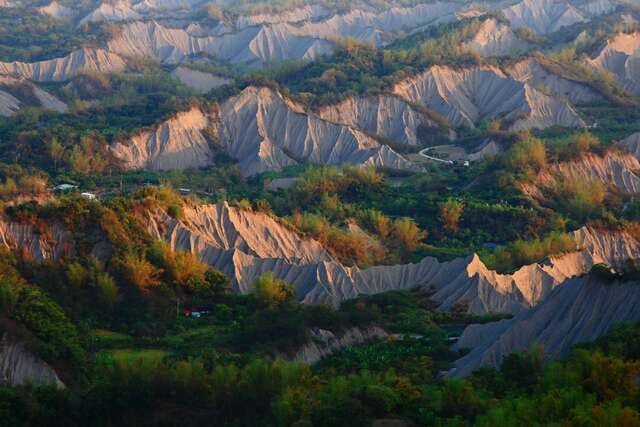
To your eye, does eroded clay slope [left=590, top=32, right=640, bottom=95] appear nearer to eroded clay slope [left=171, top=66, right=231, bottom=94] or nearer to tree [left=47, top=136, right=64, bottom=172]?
eroded clay slope [left=171, top=66, right=231, bottom=94]

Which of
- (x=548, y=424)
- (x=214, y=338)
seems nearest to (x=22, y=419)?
(x=214, y=338)

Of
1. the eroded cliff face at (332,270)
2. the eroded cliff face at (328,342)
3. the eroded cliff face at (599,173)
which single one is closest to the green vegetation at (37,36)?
the eroded cliff face at (599,173)

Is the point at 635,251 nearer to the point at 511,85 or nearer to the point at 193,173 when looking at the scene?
the point at 193,173

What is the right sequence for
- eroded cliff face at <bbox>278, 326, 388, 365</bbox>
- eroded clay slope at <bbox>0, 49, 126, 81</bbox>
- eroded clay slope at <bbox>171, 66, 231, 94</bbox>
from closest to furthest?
1. eroded cliff face at <bbox>278, 326, 388, 365</bbox>
2. eroded clay slope at <bbox>0, 49, 126, 81</bbox>
3. eroded clay slope at <bbox>171, 66, 231, 94</bbox>

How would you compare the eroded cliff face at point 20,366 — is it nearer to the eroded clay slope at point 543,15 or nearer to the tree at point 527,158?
the tree at point 527,158

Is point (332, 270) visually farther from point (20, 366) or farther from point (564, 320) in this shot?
point (20, 366)

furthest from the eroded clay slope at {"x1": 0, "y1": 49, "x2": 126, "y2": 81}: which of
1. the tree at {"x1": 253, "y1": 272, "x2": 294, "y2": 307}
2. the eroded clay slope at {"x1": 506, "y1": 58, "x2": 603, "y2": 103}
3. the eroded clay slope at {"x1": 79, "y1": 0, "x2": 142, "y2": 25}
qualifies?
the tree at {"x1": 253, "y1": 272, "x2": 294, "y2": 307}
